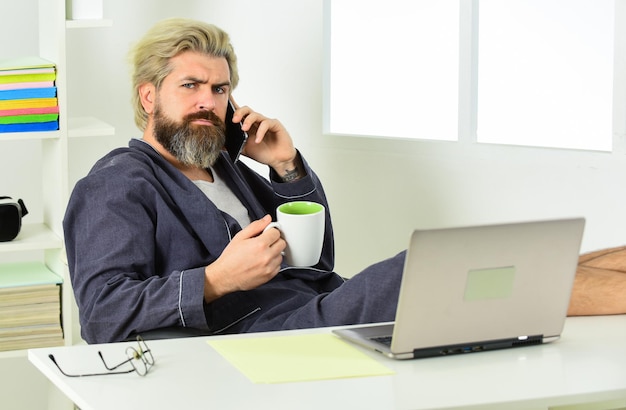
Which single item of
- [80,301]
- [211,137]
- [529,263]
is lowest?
[80,301]

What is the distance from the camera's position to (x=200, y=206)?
95.3 inches

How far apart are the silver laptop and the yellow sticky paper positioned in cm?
5

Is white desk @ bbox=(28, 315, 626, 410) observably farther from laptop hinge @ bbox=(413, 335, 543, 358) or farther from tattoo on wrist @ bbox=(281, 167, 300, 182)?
tattoo on wrist @ bbox=(281, 167, 300, 182)

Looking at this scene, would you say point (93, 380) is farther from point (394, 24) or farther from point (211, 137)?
point (394, 24)

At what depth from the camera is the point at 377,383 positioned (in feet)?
4.81

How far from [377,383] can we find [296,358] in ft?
0.56

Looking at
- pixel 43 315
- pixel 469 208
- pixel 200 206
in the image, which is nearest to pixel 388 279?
pixel 200 206

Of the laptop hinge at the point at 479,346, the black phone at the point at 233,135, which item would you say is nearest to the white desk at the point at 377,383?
the laptop hinge at the point at 479,346

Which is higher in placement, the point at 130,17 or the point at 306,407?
the point at 130,17

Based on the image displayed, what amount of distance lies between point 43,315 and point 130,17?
1253 millimetres

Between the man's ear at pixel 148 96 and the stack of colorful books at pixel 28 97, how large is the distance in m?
0.54

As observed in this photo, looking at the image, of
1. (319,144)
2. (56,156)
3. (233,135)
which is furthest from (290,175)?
(319,144)

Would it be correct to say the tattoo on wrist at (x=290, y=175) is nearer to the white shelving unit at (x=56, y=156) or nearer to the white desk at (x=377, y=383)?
the white shelving unit at (x=56, y=156)

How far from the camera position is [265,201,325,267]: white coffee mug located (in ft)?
6.55
